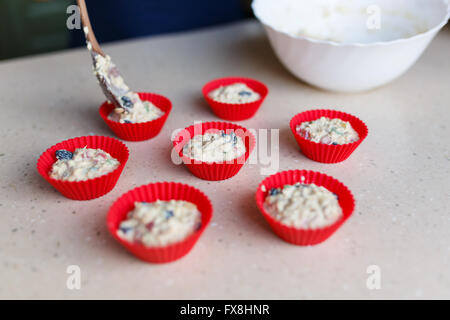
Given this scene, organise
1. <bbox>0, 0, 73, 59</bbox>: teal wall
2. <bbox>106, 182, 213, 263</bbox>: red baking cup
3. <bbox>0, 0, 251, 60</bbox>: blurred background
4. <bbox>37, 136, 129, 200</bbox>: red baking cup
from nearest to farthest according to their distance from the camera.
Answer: <bbox>106, 182, 213, 263</bbox>: red baking cup
<bbox>37, 136, 129, 200</bbox>: red baking cup
<bbox>0, 0, 251, 60</bbox>: blurred background
<bbox>0, 0, 73, 59</bbox>: teal wall

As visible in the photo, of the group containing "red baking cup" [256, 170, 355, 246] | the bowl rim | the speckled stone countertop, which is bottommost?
the speckled stone countertop

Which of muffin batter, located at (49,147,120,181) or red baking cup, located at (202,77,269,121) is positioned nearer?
muffin batter, located at (49,147,120,181)

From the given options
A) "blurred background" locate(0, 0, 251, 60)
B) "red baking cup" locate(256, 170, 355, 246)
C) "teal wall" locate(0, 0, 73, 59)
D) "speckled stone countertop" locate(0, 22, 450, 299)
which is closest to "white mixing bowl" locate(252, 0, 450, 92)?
"speckled stone countertop" locate(0, 22, 450, 299)

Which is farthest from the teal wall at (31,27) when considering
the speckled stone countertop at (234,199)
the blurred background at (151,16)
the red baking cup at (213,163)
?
the red baking cup at (213,163)

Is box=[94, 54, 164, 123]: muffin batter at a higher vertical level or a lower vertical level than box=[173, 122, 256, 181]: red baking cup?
higher

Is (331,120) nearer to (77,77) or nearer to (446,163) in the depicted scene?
(446,163)

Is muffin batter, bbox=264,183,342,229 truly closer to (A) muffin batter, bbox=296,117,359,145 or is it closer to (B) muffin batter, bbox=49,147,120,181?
(A) muffin batter, bbox=296,117,359,145

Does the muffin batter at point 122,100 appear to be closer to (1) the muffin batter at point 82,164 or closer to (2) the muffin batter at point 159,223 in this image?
(1) the muffin batter at point 82,164
